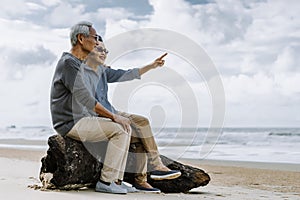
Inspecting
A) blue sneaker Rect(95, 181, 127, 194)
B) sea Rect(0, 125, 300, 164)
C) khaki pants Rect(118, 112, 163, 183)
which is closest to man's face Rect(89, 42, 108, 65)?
khaki pants Rect(118, 112, 163, 183)

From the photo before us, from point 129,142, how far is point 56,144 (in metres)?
0.68

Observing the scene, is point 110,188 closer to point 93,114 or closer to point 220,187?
point 93,114

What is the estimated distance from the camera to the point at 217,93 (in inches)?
219

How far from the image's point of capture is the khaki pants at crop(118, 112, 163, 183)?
4848 millimetres

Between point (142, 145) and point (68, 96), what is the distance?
3.07 feet

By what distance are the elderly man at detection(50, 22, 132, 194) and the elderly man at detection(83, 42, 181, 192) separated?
0.63 ft

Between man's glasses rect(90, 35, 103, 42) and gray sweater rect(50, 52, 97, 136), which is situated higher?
man's glasses rect(90, 35, 103, 42)

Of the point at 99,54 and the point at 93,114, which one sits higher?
the point at 99,54

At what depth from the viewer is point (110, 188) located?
15.0 feet

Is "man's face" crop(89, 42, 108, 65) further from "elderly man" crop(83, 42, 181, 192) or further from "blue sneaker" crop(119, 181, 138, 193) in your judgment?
"blue sneaker" crop(119, 181, 138, 193)

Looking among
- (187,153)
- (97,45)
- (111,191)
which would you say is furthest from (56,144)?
(187,153)

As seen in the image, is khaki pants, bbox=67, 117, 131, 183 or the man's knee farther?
the man's knee

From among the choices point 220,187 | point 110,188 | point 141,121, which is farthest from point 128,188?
point 220,187

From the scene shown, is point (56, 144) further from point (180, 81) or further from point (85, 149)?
point (180, 81)
